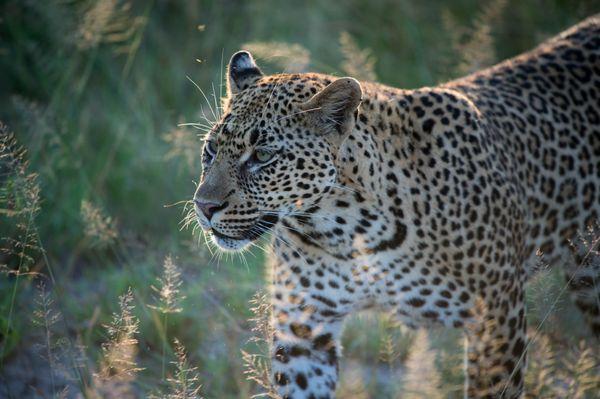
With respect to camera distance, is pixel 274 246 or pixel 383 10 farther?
pixel 383 10

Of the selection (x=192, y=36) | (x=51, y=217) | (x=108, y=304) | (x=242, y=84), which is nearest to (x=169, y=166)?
(x=51, y=217)

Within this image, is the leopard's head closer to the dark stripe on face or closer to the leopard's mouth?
the leopard's mouth

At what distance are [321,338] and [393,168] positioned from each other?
1.03 meters

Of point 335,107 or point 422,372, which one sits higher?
point 335,107

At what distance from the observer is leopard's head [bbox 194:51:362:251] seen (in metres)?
4.17

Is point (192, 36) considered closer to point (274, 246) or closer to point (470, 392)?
point (274, 246)

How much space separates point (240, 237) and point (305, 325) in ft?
2.26

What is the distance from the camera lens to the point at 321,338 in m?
4.65

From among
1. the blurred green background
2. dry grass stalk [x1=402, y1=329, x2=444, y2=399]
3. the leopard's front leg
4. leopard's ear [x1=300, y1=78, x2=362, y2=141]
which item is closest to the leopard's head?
leopard's ear [x1=300, y1=78, x2=362, y2=141]

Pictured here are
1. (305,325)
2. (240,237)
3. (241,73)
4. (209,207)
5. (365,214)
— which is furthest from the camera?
(241,73)

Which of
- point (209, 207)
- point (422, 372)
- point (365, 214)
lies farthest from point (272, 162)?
point (422, 372)

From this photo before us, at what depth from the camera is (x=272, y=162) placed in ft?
13.9

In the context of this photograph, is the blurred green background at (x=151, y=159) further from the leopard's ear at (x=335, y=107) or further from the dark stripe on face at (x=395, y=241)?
the leopard's ear at (x=335, y=107)

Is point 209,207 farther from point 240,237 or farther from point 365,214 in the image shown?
point 365,214
